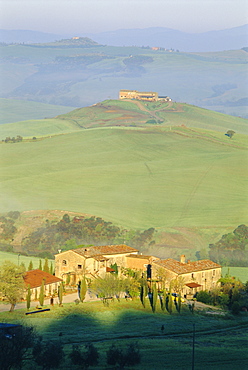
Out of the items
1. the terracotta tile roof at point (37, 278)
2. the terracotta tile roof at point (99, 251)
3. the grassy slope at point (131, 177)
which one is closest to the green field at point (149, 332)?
the terracotta tile roof at point (37, 278)

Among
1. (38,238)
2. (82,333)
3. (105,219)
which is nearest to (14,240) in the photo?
(38,238)

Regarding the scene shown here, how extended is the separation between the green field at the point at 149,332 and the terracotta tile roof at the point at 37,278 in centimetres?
495

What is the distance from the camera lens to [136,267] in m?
62.7

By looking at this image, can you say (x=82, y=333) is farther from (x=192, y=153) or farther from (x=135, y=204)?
(x=192, y=153)

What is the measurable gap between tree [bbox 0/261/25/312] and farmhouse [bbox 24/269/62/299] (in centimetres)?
140

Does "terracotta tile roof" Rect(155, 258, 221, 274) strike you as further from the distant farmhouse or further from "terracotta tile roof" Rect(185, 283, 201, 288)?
"terracotta tile roof" Rect(185, 283, 201, 288)

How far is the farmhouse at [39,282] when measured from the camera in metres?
55.4

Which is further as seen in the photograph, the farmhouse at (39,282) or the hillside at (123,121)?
the hillside at (123,121)

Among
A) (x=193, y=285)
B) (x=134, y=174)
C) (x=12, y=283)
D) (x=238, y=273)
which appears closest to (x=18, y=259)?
(x=12, y=283)

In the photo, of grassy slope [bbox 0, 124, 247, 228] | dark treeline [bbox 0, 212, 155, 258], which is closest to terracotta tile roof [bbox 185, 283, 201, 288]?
dark treeline [bbox 0, 212, 155, 258]

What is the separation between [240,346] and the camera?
44250mm

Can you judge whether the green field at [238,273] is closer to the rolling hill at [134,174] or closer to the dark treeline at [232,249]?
the dark treeline at [232,249]

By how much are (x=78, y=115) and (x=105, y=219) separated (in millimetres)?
100675

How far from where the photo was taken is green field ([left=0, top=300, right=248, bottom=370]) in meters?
40.3
